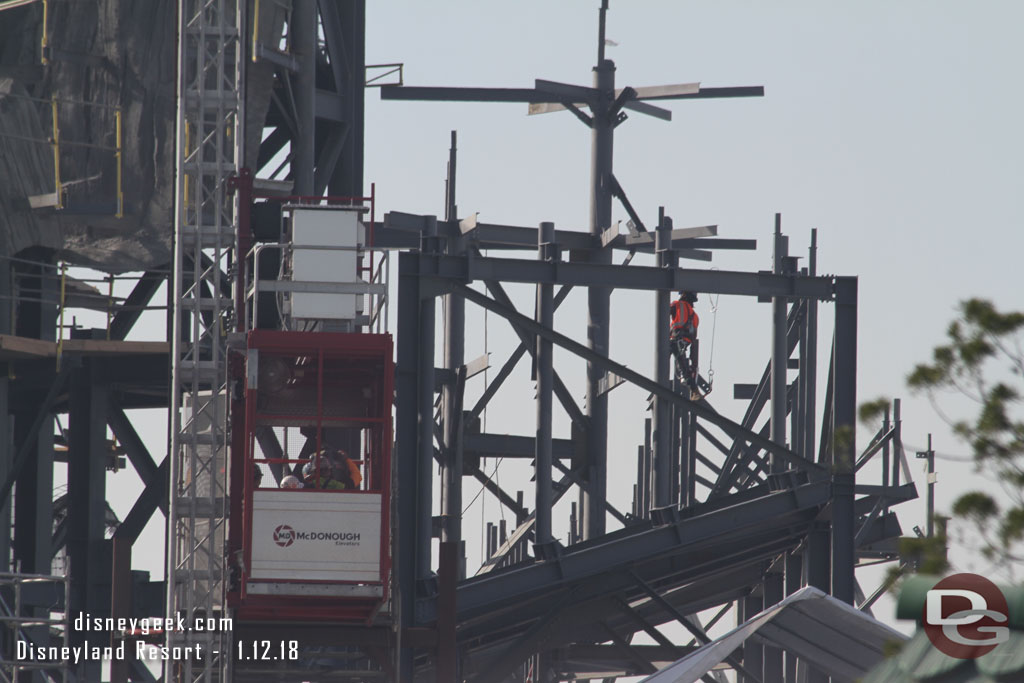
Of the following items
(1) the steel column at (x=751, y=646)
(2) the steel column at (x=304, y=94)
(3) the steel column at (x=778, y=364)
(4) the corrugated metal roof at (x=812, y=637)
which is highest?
(2) the steel column at (x=304, y=94)

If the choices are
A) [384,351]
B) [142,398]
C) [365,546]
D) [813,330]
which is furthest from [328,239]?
[142,398]

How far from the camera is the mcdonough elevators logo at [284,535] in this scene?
90.3ft

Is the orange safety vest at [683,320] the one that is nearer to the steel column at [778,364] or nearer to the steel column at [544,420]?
the steel column at [778,364]

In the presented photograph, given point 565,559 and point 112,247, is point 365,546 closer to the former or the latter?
point 565,559

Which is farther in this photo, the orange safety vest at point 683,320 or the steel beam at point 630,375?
the orange safety vest at point 683,320

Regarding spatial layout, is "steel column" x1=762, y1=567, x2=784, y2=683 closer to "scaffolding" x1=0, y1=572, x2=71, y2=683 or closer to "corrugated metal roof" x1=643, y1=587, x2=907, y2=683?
"corrugated metal roof" x1=643, y1=587, x2=907, y2=683

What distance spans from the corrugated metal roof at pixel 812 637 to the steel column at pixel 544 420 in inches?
203

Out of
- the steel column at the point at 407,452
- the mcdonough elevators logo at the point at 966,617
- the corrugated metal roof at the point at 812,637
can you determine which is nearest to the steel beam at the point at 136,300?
the steel column at the point at 407,452

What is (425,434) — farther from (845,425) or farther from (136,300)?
(136,300)

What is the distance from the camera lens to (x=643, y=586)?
31219 mm

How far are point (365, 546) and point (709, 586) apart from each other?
11.5m

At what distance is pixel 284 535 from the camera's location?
90.4 ft

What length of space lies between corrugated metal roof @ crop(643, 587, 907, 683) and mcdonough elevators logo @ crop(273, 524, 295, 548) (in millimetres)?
5338

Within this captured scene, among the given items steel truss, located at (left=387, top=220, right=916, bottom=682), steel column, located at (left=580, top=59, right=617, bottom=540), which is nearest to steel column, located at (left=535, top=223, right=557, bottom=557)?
steel truss, located at (left=387, top=220, right=916, bottom=682)
